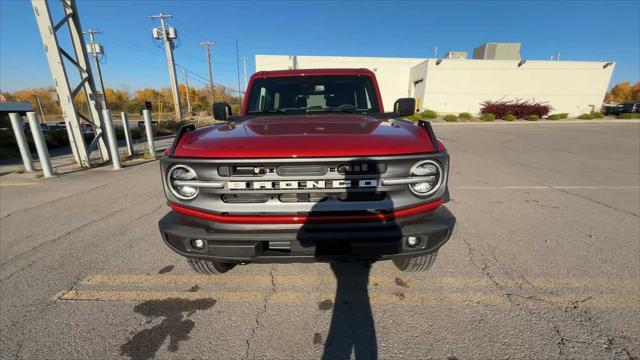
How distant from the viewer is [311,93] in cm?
325

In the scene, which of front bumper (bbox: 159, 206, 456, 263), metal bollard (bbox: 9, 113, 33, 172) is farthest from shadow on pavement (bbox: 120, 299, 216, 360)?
metal bollard (bbox: 9, 113, 33, 172)

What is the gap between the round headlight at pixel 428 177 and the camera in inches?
73.2

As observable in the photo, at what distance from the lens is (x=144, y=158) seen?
8578mm

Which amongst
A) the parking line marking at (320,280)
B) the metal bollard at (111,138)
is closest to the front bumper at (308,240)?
the parking line marking at (320,280)

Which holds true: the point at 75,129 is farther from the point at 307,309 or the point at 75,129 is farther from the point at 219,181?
the point at 307,309

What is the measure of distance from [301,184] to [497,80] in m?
34.1

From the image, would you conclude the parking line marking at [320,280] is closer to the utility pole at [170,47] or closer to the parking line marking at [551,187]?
the parking line marking at [551,187]

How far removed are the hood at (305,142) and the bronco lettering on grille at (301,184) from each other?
0.56 feet

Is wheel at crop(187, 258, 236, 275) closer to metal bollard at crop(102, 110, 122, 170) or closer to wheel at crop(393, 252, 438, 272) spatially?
wheel at crop(393, 252, 438, 272)

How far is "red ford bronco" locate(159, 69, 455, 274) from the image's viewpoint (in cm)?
175

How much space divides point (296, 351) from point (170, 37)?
33.4 meters

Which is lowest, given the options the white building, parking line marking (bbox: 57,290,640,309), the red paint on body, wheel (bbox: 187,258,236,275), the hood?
parking line marking (bbox: 57,290,640,309)

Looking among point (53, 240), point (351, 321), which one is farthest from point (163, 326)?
point (53, 240)

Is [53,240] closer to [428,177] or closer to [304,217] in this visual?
[304,217]
